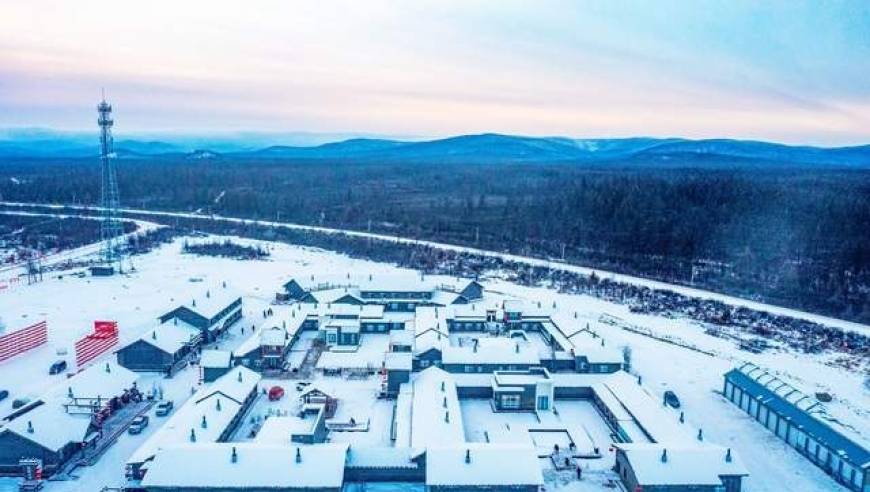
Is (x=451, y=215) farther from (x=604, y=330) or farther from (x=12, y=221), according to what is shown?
(x=12, y=221)

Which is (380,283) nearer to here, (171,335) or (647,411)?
→ (171,335)

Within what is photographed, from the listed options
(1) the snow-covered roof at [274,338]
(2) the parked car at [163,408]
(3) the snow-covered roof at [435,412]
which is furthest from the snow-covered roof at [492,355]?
(2) the parked car at [163,408]

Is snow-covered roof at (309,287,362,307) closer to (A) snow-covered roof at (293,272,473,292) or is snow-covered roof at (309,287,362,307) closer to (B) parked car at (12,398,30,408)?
(A) snow-covered roof at (293,272,473,292)

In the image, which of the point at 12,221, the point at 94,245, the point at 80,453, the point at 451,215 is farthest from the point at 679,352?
the point at 12,221

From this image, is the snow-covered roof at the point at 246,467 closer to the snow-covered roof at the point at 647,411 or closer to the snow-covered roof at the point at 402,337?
the snow-covered roof at the point at 647,411

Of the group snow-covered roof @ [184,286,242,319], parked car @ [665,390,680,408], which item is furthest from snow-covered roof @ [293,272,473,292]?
parked car @ [665,390,680,408]

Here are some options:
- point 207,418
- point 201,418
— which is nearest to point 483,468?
point 207,418
